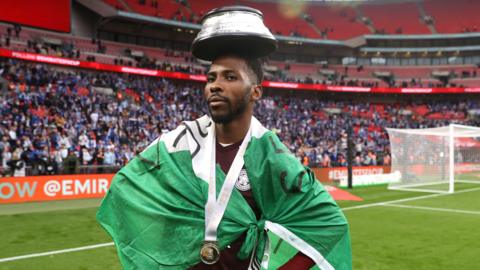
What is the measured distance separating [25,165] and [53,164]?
837 millimetres

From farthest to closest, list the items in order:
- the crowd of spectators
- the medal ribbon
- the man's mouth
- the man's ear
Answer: the crowd of spectators
the man's ear
the man's mouth
the medal ribbon

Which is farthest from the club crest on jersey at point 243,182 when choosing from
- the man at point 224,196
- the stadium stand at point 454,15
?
the stadium stand at point 454,15

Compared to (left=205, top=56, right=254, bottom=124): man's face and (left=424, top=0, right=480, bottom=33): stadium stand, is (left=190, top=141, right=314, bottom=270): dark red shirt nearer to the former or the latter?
(left=205, top=56, right=254, bottom=124): man's face

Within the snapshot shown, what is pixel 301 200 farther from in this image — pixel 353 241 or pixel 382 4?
pixel 382 4

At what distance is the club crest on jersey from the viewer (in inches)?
80.7

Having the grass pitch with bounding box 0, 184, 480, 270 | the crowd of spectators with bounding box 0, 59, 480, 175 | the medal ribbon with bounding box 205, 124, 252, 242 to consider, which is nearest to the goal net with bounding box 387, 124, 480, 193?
the grass pitch with bounding box 0, 184, 480, 270

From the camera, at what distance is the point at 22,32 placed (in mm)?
28828

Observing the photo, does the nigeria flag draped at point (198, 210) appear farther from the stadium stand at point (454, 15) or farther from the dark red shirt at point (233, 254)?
the stadium stand at point (454, 15)

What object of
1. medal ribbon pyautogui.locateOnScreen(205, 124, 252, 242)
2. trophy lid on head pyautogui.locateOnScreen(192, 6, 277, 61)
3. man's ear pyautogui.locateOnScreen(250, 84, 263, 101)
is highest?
trophy lid on head pyautogui.locateOnScreen(192, 6, 277, 61)

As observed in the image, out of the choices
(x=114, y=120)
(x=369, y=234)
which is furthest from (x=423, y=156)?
(x=114, y=120)

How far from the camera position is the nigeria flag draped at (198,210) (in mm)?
1926

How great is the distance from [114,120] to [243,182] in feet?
64.9

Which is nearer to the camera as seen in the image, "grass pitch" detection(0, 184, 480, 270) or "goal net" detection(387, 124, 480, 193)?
"grass pitch" detection(0, 184, 480, 270)

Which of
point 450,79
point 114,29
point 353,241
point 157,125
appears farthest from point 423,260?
point 450,79
